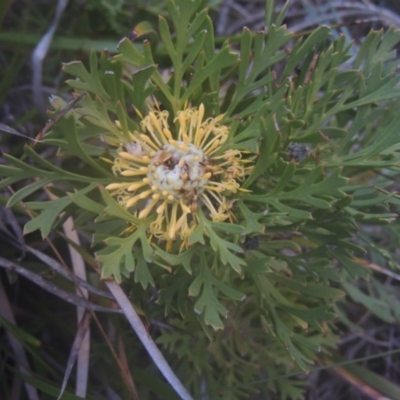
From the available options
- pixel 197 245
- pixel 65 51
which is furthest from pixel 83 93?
pixel 65 51

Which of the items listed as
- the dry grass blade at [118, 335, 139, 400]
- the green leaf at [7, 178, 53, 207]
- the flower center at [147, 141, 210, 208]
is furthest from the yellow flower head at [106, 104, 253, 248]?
the dry grass blade at [118, 335, 139, 400]

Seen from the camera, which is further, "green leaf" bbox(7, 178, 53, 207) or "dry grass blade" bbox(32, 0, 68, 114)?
"dry grass blade" bbox(32, 0, 68, 114)

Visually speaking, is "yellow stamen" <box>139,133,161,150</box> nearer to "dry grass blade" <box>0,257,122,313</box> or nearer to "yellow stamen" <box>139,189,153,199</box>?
"yellow stamen" <box>139,189,153,199</box>

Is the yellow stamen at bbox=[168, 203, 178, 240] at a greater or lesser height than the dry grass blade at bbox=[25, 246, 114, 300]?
greater

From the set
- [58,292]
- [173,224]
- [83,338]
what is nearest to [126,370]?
[83,338]

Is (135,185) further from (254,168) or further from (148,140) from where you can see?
(254,168)

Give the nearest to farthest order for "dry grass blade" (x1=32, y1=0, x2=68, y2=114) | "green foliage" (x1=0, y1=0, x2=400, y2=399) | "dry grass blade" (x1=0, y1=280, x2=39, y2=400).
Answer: "green foliage" (x1=0, y1=0, x2=400, y2=399) → "dry grass blade" (x1=0, y1=280, x2=39, y2=400) → "dry grass blade" (x1=32, y1=0, x2=68, y2=114)

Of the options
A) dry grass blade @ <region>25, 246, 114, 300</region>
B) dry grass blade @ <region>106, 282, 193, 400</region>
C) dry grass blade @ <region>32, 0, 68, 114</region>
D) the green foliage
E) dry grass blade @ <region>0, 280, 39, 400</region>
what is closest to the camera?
the green foliage

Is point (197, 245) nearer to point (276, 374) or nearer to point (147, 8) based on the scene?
point (276, 374)
